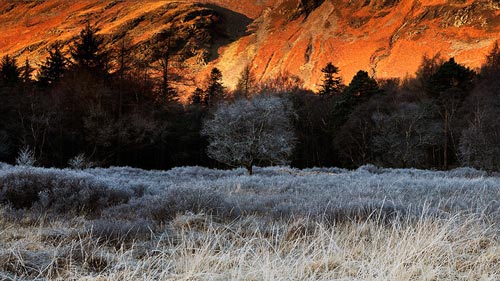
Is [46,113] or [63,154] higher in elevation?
[46,113]

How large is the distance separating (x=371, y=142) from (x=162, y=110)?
21.3 meters

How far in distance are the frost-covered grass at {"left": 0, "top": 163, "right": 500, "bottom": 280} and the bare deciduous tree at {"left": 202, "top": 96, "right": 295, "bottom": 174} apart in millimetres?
11086

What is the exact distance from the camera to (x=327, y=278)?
3049 millimetres

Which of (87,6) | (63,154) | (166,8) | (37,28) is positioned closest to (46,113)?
(63,154)

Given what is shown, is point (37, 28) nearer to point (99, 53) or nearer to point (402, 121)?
→ point (99, 53)

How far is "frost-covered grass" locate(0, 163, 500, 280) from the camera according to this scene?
125 inches

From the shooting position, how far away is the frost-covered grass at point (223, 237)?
3.17 meters

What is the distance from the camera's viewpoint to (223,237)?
186 inches

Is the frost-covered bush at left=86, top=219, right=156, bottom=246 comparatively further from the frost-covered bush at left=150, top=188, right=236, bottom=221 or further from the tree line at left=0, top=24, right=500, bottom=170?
the tree line at left=0, top=24, right=500, bottom=170

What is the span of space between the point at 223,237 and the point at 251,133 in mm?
16870

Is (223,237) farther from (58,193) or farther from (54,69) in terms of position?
(54,69)

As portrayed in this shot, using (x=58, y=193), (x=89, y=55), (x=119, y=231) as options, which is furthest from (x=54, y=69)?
(x=119, y=231)

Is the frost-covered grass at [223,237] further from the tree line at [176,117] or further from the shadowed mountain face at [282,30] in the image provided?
the shadowed mountain face at [282,30]

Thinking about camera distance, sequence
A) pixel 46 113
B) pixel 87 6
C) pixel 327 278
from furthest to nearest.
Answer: pixel 87 6 → pixel 46 113 → pixel 327 278
